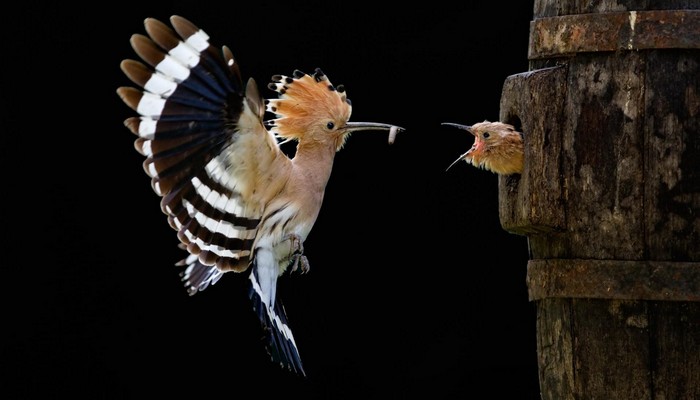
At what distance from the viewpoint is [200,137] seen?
125 inches

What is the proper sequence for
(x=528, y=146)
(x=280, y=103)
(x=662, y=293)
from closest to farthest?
(x=662, y=293) < (x=528, y=146) < (x=280, y=103)

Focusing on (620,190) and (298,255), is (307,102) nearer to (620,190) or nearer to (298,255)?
(298,255)

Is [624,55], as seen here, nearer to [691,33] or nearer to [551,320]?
[691,33]

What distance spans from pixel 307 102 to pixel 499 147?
2.17 feet

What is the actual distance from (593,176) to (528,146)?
228 mm

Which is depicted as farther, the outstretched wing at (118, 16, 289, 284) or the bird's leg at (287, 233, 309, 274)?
the bird's leg at (287, 233, 309, 274)

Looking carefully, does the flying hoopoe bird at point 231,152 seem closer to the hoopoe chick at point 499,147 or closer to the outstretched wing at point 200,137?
the outstretched wing at point 200,137

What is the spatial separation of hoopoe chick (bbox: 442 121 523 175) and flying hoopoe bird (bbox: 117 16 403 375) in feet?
0.93

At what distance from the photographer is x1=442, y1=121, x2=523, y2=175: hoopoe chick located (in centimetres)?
328

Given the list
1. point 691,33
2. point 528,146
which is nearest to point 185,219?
point 528,146

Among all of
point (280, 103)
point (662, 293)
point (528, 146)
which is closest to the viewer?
point (662, 293)

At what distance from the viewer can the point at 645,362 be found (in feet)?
10.1

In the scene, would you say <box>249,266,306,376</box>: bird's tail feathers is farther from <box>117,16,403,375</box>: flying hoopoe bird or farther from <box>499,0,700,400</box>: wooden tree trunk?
<box>499,0,700,400</box>: wooden tree trunk

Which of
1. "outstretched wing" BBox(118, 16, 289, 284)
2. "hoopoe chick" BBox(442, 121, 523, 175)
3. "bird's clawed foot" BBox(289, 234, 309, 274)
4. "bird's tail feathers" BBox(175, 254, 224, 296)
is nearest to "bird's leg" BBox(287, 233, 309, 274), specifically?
"bird's clawed foot" BBox(289, 234, 309, 274)
